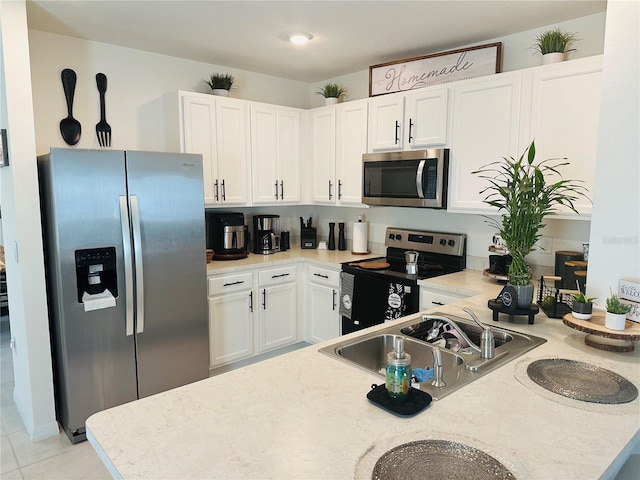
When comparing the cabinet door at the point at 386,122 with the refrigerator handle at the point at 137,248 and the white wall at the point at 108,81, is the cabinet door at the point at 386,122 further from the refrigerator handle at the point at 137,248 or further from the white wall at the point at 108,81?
the refrigerator handle at the point at 137,248

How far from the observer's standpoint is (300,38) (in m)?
3.05

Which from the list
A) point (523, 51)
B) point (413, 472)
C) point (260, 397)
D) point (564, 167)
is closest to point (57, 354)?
point (260, 397)

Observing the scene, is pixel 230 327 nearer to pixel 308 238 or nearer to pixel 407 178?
pixel 308 238

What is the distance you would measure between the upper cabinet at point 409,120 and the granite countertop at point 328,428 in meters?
2.03

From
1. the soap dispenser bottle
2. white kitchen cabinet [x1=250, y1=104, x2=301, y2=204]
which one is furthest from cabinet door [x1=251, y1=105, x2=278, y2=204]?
the soap dispenser bottle

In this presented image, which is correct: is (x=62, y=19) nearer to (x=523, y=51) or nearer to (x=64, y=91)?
(x=64, y=91)

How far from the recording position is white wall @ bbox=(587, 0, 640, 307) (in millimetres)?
1808

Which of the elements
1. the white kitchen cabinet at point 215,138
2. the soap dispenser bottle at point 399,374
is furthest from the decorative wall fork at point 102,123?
the soap dispenser bottle at point 399,374

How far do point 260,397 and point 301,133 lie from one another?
10.1ft

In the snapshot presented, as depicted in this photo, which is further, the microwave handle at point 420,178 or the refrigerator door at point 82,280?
the microwave handle at point 420,178

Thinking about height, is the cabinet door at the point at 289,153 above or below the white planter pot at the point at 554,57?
below

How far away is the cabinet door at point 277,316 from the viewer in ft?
11.8

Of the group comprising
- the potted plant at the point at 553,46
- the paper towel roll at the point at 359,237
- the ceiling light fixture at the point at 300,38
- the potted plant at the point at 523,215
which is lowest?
the paper towel roll at the point at 359,237

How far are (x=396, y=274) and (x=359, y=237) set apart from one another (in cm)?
88
